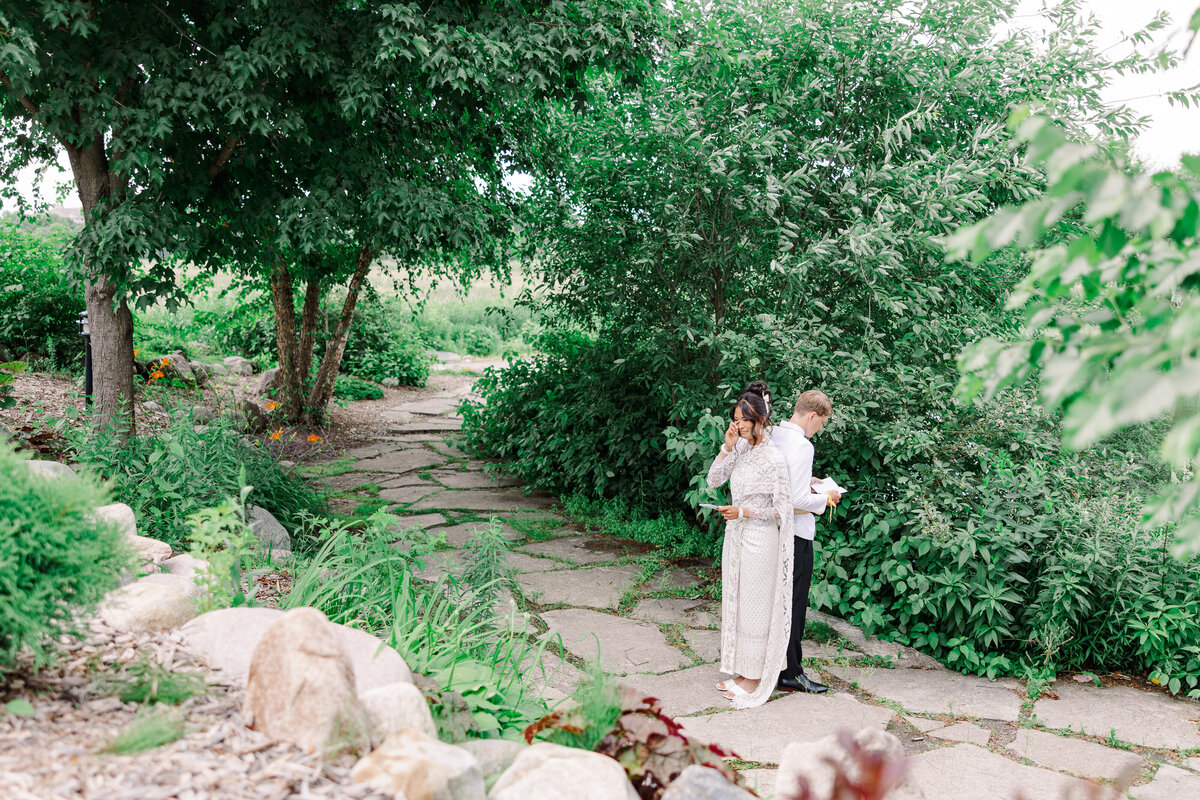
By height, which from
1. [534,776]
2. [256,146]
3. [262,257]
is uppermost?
[256,146]

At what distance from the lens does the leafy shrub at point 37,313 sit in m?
9.02

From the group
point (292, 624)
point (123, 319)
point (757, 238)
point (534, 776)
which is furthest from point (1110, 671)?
point (123, 319)

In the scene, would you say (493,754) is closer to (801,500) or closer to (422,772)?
(422,772)

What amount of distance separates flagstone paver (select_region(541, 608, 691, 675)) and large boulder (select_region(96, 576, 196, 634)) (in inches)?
69.5

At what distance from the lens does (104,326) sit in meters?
5.34

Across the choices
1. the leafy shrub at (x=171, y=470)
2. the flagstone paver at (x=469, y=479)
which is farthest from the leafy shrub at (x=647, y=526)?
the leafy shrub at (x=171, y=470)

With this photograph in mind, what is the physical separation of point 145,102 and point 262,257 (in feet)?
4.37

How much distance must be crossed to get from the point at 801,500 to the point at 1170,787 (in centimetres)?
184

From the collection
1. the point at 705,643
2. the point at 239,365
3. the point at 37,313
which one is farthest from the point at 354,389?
the point at 705,643

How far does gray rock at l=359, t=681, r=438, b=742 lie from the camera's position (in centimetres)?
207

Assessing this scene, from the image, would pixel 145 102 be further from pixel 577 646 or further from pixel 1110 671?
pixel 1110 671

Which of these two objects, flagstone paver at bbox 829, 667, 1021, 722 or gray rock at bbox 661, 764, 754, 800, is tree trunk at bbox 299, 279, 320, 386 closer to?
flagstone paver at bbox 829, 667, 1021, 722

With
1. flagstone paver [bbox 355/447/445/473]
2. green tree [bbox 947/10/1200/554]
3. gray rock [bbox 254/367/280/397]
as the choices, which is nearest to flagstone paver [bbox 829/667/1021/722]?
green tree [bbox 947/10/1200/554]

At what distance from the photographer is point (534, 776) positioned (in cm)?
195
